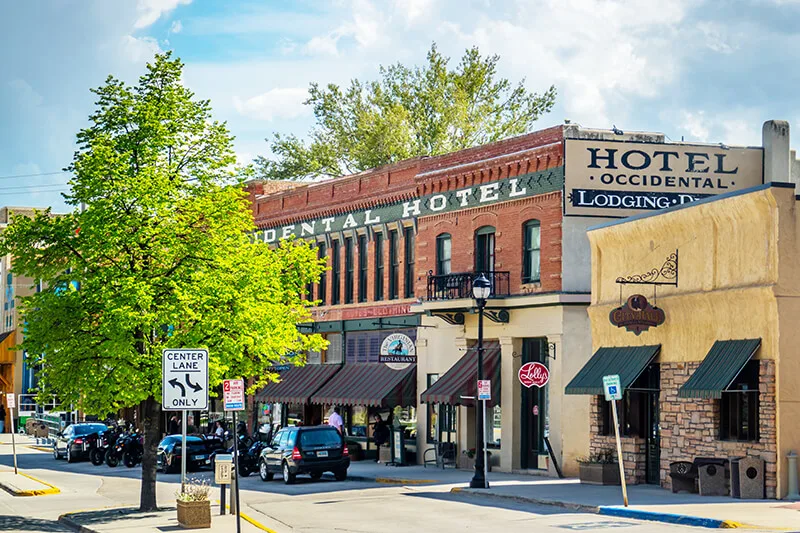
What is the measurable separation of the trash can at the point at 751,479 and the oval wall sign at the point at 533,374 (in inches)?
333

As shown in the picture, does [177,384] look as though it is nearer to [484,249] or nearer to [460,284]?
[460,284]

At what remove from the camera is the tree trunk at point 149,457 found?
2727cm

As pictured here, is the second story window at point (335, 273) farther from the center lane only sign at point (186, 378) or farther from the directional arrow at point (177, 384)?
the directional arrow at point (177, 384)

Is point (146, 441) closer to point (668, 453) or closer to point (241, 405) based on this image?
point (241, 405)

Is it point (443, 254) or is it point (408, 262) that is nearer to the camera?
point (443, 254)

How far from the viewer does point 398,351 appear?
4222 centimetres

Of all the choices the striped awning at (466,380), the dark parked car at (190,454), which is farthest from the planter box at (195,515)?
the dark parked car at (190,454)

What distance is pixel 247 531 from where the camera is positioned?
22.7 metres

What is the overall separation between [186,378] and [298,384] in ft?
83.7

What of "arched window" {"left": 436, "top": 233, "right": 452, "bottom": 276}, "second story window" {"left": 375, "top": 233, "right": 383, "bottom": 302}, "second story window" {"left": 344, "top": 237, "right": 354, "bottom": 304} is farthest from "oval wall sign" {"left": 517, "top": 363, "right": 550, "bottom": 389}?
"second story window" {"left": 344, "top": 237, "right": 354, "bottom": 304}

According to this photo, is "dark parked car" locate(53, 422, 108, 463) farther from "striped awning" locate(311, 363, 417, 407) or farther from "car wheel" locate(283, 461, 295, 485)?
"car wheel" locate(283, 461, 295, 485)

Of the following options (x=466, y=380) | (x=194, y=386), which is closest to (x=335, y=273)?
(x=466, y=380)

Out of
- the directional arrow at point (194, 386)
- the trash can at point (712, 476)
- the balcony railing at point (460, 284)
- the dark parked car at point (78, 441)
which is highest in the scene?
the balcony railing at point (460, 284)

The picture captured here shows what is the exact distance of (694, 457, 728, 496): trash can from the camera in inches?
1000
